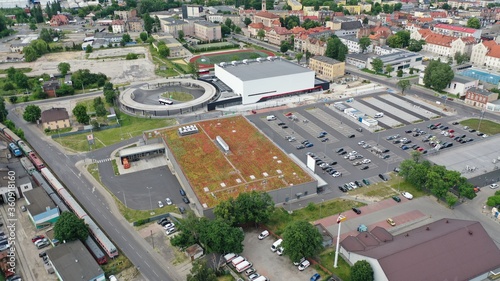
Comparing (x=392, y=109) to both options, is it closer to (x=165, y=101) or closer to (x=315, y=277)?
(x=165, y=101)

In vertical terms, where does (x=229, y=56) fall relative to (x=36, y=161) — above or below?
above

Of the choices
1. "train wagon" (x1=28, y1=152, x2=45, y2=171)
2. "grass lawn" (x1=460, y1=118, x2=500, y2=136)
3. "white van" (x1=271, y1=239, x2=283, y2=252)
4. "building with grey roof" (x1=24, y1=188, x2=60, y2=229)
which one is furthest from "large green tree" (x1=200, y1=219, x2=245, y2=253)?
"grass lawn" (x1=460, y1=118, x2=500, y2=136)

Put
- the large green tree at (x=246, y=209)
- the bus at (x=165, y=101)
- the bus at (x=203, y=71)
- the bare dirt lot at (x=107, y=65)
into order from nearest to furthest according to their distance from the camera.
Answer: the large green tree at (x=246, y=209), the bus at (x=165, y=101), the bus at (x=203, y=71), the bare dirt lot at (x=107, y=65)

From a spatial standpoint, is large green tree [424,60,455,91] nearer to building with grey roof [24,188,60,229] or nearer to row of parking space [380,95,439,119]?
row of parking space [380,95,439,119]

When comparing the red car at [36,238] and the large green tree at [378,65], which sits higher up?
the large green tree at [378,65]

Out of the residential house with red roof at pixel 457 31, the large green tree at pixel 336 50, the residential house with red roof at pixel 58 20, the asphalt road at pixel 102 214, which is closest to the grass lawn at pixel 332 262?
the asphalt road at pixel 102 214

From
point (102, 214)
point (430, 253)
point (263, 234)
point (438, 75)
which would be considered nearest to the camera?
point (430, 253)

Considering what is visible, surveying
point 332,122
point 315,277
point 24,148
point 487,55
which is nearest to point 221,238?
point 315,277

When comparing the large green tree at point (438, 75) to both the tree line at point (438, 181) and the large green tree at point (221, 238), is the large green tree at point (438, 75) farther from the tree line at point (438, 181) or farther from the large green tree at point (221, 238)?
the large green tree at point (221, 238)

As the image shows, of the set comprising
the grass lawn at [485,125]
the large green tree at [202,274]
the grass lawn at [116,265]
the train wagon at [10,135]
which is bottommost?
the grass lawn at [116,265]
